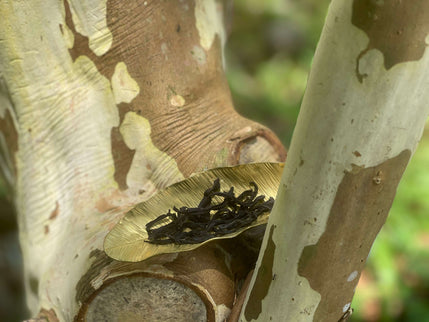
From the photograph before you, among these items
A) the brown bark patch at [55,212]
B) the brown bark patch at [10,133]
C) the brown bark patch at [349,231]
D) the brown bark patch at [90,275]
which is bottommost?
the brown bark patch at [55,212]

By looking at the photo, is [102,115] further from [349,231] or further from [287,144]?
[287,144]

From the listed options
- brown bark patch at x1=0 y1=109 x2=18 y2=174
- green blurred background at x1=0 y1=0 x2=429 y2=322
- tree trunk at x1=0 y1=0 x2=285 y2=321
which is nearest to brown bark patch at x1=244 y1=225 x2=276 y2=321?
tree trunk at x1=0 y1=0 x2=285 y2=321

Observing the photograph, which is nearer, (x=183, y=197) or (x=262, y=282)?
(x=262, y=282)

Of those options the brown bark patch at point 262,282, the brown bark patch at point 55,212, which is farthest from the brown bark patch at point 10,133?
the brown bark patch at point 262,282

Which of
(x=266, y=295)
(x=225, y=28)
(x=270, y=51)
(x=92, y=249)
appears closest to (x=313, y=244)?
(x=266, y=295)

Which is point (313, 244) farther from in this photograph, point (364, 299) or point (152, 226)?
point (364, 299)

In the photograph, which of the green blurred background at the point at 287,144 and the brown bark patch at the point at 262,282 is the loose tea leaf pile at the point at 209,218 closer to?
the brown bark patch at the point at 262,282

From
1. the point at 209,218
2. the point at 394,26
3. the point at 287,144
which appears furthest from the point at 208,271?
the point at 287,144
